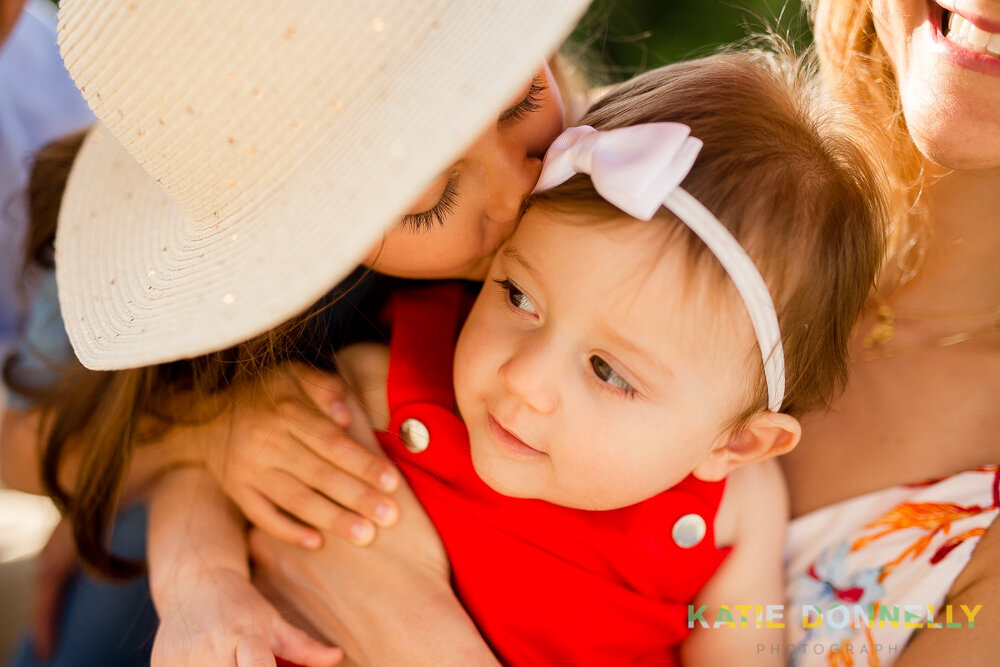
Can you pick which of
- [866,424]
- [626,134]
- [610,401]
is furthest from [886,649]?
[626,134]

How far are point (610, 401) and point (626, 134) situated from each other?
1.51 ft

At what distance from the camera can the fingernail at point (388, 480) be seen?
1610 mm

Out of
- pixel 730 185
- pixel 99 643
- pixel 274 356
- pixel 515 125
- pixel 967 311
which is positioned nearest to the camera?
pixel 730 185

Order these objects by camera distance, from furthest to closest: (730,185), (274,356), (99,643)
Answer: (99,643), (274,356), (730,185)

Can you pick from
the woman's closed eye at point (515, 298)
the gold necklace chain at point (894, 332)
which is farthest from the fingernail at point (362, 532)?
the gold necklace chain at point (894, 332)

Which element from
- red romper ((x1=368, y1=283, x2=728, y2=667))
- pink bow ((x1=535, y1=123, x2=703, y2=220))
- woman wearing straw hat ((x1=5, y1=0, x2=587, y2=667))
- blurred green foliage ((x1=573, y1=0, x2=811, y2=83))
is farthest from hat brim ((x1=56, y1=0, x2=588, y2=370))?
blurred green foliage ((x1=573, y1=0, x2=811, y2=83))

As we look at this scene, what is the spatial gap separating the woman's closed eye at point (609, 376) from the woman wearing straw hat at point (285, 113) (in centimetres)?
51

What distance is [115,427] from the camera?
1.75 m

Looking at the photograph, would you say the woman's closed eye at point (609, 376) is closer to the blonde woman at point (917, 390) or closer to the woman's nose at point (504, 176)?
the woman's nose at point (504, 176)

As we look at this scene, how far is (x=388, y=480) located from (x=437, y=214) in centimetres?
56

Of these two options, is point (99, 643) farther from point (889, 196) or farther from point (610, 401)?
point (889, 196)

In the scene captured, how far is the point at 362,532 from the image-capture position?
158 cm

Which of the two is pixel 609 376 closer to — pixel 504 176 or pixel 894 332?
pixel 504 176

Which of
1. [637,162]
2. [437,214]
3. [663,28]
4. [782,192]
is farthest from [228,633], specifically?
[663,28]
